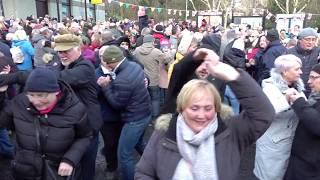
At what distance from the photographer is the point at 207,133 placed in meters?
2.07

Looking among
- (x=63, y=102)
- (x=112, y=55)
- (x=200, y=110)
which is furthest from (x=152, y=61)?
(x=200, y=110)

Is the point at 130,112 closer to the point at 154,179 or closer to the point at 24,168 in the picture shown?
the point at 24,168

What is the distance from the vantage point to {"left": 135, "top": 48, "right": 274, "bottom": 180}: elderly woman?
80.3 inches

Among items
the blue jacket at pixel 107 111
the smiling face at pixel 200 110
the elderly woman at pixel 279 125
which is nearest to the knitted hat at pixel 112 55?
the blue jacket at pixel 107 111

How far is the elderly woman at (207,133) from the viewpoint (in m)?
2.04

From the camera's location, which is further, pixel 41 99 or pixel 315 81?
pixel 315 81

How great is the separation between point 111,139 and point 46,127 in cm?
187

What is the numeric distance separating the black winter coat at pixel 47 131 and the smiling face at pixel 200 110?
3.98 feet

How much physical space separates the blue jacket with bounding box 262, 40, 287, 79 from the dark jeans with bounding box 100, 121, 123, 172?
3.41 metres

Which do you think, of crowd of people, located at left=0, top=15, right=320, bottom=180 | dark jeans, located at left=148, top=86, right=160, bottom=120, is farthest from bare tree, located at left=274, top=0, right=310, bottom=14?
crowd of people, located at left=0, top=15, right=320, bottom=180

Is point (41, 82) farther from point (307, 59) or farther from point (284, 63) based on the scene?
point (307, 59)

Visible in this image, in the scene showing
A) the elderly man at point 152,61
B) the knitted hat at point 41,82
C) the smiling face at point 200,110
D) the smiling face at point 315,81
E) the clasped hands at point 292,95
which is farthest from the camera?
the elderly man at point 152,61

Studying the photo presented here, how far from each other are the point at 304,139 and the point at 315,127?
0.23 m

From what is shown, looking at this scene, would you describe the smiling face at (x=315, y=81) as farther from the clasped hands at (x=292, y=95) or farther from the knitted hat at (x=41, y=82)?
the knitted hat at (x=41, y=82)
